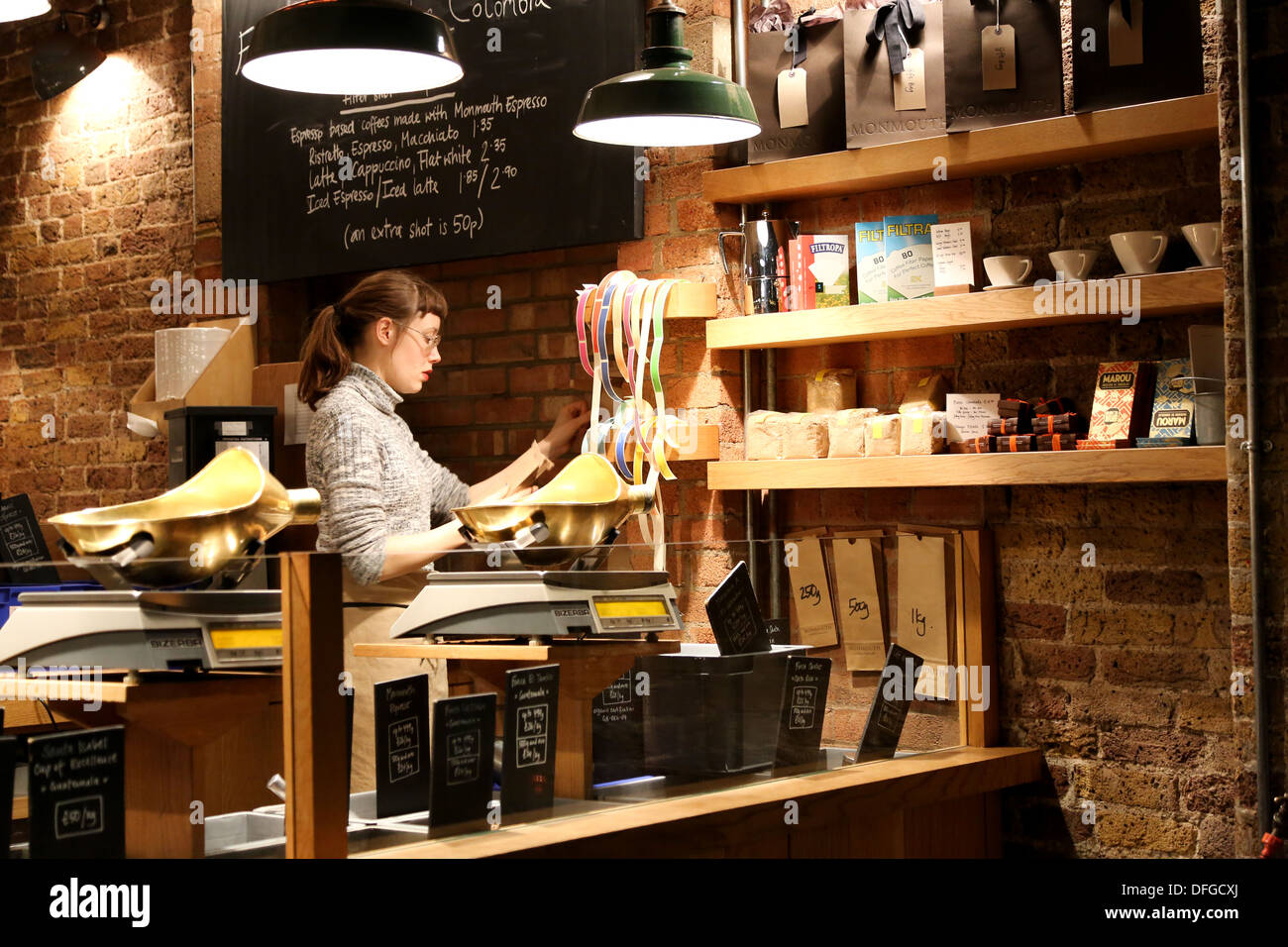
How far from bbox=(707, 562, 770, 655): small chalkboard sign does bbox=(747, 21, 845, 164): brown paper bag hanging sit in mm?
1373

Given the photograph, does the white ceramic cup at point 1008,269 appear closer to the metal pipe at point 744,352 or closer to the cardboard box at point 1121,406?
the cardboard box at point 1121,406

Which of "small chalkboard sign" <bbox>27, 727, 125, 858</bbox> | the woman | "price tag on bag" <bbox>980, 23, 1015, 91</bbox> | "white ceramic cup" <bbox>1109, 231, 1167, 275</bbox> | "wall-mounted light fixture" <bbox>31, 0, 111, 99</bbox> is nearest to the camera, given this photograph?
"small chalkboard sign" <bbox>27, 727, 125, 858</bbox>

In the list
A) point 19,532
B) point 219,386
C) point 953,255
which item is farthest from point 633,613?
point 19,532

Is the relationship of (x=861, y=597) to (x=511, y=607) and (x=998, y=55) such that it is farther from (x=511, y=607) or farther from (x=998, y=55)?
(x=998, y=55)

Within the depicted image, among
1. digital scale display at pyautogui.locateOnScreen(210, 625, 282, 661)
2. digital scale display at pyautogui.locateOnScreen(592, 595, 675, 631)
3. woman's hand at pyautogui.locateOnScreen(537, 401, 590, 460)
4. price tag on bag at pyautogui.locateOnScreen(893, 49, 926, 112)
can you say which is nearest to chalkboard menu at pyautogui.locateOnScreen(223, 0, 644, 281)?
woman's hand at pyautogui.locateOnScreen(537, 401, 590, 460)

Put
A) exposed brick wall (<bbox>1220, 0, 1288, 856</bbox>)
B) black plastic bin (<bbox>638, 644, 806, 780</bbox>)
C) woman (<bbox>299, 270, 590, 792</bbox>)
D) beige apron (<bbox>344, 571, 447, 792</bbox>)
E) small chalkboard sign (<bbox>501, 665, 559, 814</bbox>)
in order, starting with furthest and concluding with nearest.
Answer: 1. woman (<bbox>299, 270, 590, 792</bbox>)
2. exposed brick wall (<bbox>1220, 0, 1288, 856</bbox>)
3. black plastic bin (<bbox>638, 644, 806, 780</bbox>)
4. small chalkboard sign (<bbox>501, 665, 559, 814</bbox>)
5. beige apron (<bbox>344, 571, 447, 792</bbox>)

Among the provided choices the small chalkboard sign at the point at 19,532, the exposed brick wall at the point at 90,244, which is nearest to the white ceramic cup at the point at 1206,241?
the small chalkboard sign at the point at 19,532

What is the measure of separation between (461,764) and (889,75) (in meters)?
2.04

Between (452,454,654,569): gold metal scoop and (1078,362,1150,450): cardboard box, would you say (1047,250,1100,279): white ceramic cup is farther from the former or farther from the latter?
(452,454,654,569): gold metal scoop

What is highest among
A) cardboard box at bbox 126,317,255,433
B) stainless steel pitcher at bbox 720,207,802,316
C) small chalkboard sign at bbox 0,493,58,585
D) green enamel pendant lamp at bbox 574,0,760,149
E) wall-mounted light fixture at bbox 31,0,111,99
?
wall-mounted light fixture at bbox 31,0,111,99

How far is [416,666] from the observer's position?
1.99 meters

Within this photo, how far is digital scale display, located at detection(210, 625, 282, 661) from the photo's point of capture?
177 centimetres

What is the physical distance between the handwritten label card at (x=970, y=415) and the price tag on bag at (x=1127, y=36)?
77 cm
